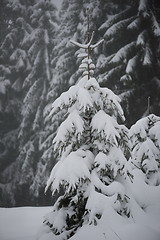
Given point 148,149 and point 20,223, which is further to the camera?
point 20,223

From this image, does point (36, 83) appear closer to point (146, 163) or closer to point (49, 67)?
point (49, 67)

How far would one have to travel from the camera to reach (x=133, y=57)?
15.4m

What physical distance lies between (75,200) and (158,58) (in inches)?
489

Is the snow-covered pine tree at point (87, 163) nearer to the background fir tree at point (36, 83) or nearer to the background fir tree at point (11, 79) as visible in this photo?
the background fir tree at point (36, 83)

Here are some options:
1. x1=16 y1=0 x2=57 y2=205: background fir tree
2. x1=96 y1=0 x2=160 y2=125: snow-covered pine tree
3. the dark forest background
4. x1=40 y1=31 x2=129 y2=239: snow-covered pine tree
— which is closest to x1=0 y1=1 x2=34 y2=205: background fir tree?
the dark forest background

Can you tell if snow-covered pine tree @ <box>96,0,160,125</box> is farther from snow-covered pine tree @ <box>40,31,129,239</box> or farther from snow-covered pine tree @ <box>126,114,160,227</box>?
snow-covered pine tree @ <box>40,31,129,239</box>

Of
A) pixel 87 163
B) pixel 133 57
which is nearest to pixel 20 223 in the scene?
pixel 87 163

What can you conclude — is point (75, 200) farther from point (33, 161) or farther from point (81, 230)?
point (33, 161)

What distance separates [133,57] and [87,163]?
12030mm

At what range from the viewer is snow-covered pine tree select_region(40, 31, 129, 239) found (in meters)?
4.34

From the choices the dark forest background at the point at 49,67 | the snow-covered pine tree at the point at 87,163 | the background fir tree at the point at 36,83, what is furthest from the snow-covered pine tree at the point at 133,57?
the snow-covered pine tree at the point at 87,163

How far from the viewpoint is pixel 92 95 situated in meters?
4.97

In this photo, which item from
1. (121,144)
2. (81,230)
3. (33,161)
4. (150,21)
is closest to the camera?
(81,230)

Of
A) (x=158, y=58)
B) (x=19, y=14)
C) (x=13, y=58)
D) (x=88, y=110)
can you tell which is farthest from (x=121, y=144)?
(x=19, y=14)
